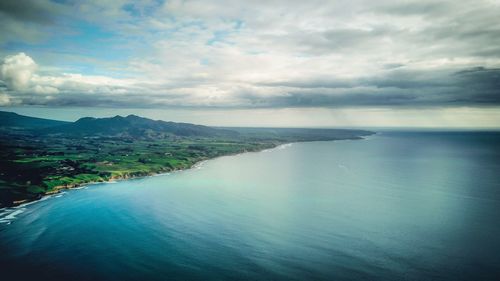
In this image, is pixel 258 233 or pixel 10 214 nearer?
pixel 258 233

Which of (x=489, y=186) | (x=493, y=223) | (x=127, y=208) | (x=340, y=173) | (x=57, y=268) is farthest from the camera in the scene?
(x=340, y=173)

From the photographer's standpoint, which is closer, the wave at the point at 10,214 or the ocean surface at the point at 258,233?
the ocean surface at the point at 258,233

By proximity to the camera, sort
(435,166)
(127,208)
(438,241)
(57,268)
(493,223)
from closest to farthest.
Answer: (57,268) < (438,241) < (493,223) < (127,208) < (435,166)

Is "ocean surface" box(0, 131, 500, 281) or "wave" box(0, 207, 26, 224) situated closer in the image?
"ocean surface" box(0, 131, 500, 281)

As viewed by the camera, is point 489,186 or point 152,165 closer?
point 489,186

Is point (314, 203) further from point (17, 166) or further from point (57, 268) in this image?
point (17, 166)

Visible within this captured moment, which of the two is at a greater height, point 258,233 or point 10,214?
point 258,233

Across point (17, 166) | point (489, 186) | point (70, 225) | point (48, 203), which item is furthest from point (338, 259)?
point (17, 166)

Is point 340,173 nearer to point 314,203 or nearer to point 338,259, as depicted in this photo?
point 314,203
